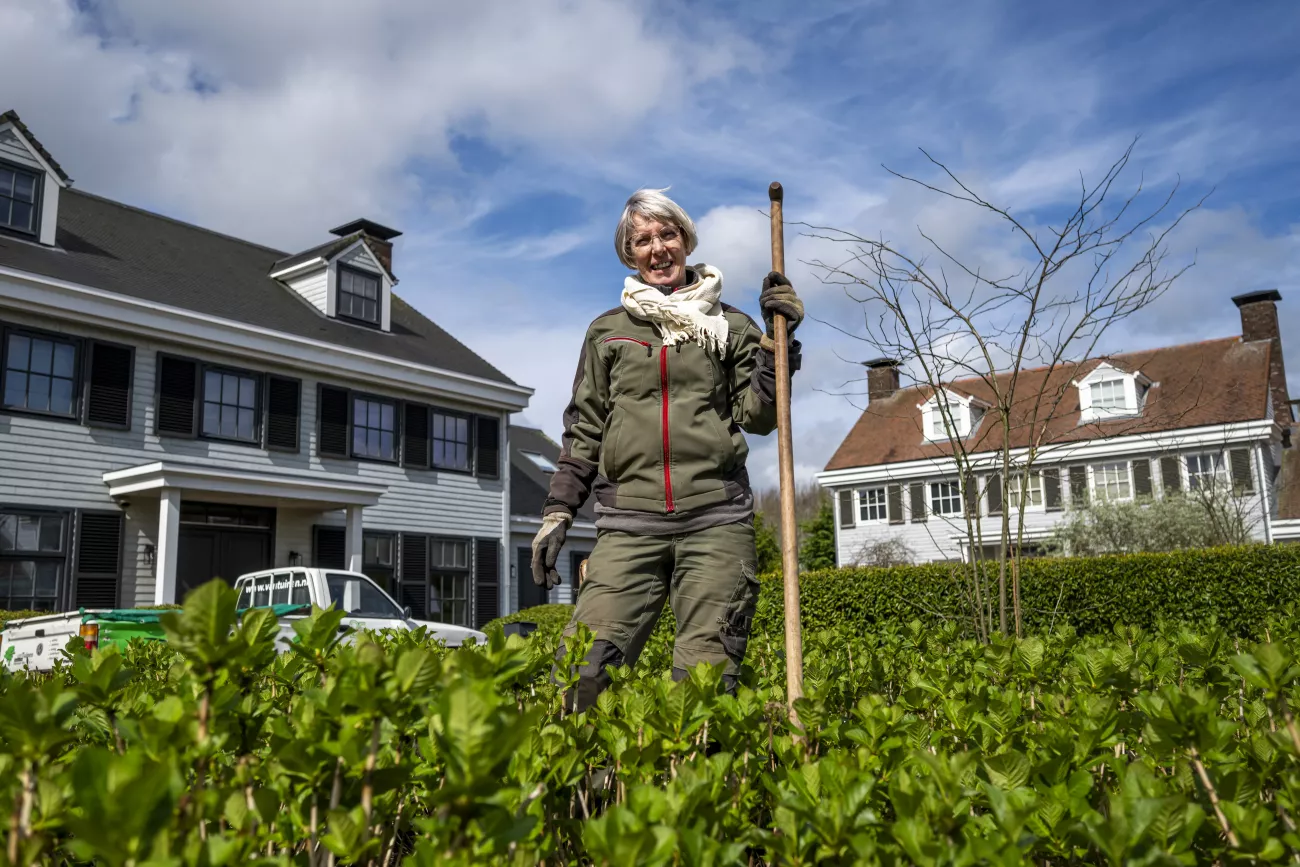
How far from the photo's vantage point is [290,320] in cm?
1817

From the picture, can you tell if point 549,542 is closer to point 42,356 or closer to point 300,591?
point 300,591

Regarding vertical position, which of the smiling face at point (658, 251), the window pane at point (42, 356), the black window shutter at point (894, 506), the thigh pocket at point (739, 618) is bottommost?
the thigh pocket at point (739, 618)

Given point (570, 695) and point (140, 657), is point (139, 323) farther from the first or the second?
point (570, 695)

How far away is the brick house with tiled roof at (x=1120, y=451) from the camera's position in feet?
86.4

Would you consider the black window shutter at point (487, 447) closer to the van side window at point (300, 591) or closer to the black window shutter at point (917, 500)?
the van side window at point (300, 591)

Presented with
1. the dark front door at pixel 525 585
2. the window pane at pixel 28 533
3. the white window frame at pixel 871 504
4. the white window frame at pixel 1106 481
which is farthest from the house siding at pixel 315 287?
the white window frame at pixel 1106 481

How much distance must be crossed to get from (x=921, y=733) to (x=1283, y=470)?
32.9m

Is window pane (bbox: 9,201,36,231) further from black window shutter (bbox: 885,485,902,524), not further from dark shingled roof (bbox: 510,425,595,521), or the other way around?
black window shutter (bbox: 885,485,902,524)

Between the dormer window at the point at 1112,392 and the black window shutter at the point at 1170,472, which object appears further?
the dormer window at the point at 1112,392

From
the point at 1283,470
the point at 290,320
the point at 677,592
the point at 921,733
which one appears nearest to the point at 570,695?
the point at 677,592

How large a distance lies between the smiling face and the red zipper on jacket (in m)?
0.33

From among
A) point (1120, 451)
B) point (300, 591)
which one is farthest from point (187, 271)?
point (1120, 451)

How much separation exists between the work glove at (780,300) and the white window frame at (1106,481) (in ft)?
90.1

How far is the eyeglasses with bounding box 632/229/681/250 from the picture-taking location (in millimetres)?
3592
